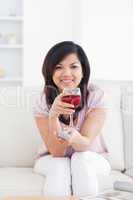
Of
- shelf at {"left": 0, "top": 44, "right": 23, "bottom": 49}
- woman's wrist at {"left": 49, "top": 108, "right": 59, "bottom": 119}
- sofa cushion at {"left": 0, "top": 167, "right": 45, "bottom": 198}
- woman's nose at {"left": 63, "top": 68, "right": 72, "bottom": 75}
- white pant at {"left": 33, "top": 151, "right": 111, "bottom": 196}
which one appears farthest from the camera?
shelf at {"left": 0, "top": 44, "right": 23, "bottom": 49}

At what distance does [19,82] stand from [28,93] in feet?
7.33

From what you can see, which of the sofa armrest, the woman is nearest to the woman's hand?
the woman

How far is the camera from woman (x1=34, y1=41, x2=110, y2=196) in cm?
167

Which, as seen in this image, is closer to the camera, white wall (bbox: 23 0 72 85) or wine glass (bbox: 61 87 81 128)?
wine glass (bbox: 61 87 81 128)

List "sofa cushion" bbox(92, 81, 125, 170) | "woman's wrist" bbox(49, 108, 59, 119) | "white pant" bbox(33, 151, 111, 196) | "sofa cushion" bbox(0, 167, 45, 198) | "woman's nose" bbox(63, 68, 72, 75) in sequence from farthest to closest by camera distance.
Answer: "sofa cushion" bbox(92, 81, 125, 170)
"woman's nose" bbox(63, 68, 72, 75)
"woman's wrist" bbox(49, 108, 59, 119)
"sofa cushion" bbox(0, 167, 45, 198)
"white pant" bbox(33, 151, 111, 196)

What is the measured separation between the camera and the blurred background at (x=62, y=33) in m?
4.15

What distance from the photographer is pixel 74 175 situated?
1.67 metres

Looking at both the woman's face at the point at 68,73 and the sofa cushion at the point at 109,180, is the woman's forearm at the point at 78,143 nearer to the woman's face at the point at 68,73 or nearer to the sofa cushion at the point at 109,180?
the sofa cushion at the point at 109,180

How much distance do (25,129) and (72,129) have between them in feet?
1.36

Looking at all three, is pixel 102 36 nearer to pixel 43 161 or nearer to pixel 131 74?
pixel 131 74

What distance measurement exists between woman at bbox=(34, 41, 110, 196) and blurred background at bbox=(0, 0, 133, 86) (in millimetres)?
2119

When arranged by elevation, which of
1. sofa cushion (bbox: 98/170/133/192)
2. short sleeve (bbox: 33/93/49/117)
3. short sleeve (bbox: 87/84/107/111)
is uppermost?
short sleeve (bbox: 87/84/107/111)

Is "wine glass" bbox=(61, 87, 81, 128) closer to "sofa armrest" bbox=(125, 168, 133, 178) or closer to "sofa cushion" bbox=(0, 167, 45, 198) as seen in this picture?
"sofa cushion" bbox=(0, 167, 45, 198)

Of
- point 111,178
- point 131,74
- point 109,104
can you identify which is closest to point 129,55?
point 131,74
